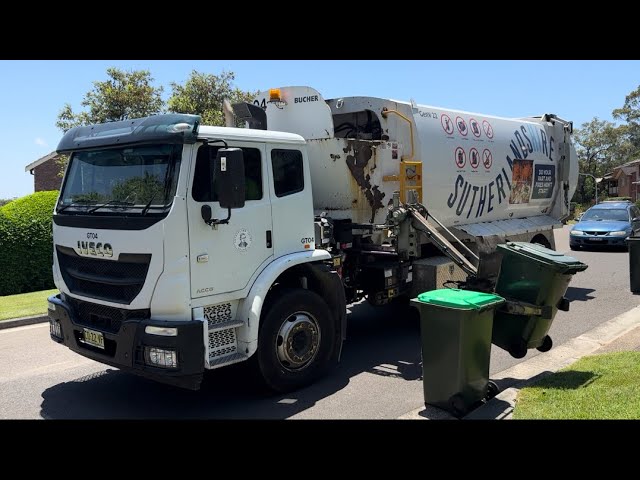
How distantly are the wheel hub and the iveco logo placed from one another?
5.92 ft

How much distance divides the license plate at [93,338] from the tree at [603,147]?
247ft

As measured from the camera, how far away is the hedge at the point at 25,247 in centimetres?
1235

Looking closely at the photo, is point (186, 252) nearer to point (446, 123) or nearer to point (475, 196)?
point (446, 123)

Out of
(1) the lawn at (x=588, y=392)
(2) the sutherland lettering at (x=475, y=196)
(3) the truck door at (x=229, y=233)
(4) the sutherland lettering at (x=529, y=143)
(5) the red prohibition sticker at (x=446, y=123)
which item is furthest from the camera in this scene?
(4) the sutherland lettering at (x=529, y=143)

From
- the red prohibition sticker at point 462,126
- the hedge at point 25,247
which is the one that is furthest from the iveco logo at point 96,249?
the hedge at point 25,247

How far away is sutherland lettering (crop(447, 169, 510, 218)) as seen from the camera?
28.3ft

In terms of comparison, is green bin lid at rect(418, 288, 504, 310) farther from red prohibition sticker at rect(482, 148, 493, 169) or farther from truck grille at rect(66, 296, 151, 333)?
red prohibition sticker at rect(482, 148, 493, 169)

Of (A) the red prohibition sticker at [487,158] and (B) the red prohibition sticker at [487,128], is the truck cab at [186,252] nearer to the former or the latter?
(A) the red prohibition sticker at [487,158]

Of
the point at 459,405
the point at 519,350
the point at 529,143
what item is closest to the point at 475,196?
the point at 529,143

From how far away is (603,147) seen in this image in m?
72.1

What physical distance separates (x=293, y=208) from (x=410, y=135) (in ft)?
9.32

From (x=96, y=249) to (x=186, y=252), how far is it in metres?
0.96
